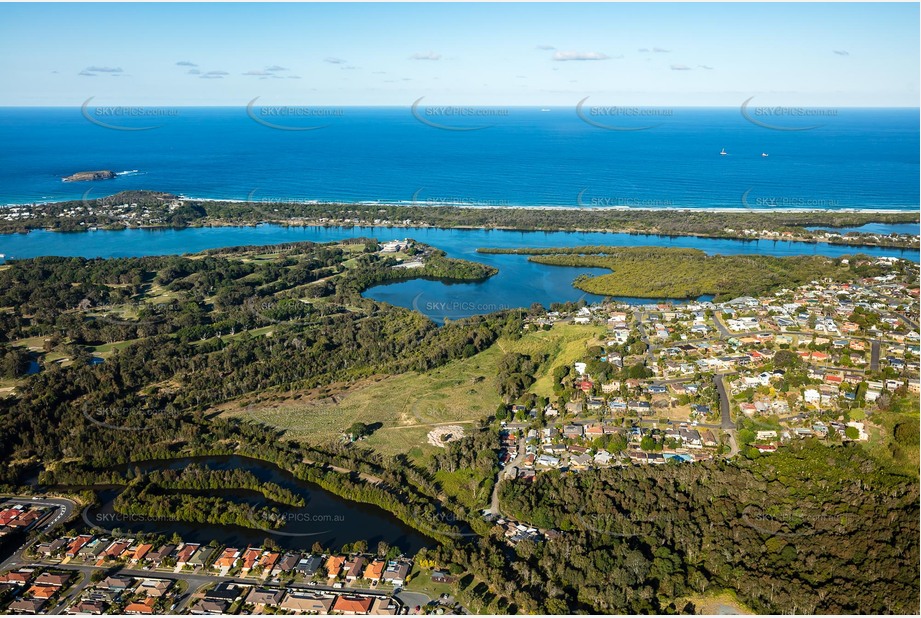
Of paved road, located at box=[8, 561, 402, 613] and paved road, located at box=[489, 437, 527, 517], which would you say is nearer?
paved road, located at box=[8, 561, 402, 613]

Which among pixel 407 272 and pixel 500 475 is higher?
pixel 407 272

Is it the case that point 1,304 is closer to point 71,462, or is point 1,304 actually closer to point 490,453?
point 71,462

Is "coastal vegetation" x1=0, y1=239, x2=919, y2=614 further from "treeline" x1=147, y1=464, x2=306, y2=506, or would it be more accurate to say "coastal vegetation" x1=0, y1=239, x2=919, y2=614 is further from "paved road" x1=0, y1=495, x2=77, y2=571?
"paved road" x1=0, y1=495, x2=77, y2=571

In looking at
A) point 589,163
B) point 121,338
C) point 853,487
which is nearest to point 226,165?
point 589,163

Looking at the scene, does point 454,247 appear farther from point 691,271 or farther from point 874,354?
point 874,354

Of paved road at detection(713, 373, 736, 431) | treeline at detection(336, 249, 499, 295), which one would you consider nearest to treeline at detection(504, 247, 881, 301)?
treeline at detection(336, 249, 499, 295)

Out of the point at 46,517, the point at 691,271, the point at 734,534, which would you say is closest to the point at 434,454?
the point at 734,534
